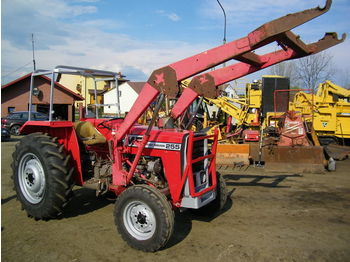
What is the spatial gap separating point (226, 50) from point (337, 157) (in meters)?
8.43

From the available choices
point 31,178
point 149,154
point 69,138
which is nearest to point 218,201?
point 149,154

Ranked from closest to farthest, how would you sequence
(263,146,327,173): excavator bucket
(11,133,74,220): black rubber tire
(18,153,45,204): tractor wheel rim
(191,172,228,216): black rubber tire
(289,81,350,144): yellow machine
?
(11,133,74,220): black rubber tire → (18,153,45,204): tractor wheel rim → (191,172,228,216): black rubber tire → (263,146,327,173): excavator bucket → (289,81,350,144): yellow machine

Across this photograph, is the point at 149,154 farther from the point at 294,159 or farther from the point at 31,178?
the point at 294,159

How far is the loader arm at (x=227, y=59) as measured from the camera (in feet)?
11.0

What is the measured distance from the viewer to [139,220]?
3.83 meters

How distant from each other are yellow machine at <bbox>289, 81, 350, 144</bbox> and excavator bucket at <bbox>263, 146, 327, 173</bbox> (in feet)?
10.5

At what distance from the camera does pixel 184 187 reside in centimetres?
407

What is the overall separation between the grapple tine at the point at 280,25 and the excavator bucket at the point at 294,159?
Result: 5610 mm

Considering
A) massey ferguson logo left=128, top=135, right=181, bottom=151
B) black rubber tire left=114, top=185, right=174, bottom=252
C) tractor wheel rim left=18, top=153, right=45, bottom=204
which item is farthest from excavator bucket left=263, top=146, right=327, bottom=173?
tractor wheel rim left=18, top=153, right=45, bottom=204

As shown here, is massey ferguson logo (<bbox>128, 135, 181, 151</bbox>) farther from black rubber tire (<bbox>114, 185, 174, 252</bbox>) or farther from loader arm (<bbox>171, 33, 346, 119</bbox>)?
black rubber tire (<bbox>114, 185, 174, 252</bbox>)

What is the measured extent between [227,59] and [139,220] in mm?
2191

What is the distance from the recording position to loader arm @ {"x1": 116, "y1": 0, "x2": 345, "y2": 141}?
335cm

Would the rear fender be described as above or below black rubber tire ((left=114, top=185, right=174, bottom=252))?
above

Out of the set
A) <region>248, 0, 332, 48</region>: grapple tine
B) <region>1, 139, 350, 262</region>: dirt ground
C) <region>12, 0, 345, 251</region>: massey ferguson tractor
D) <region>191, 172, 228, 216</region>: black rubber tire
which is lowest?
<region>1, 139, 350, 262</region>: dirt ground
